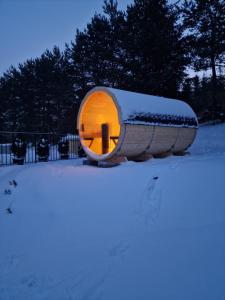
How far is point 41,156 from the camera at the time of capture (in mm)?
11625

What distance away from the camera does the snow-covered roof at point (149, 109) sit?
8.89 meters

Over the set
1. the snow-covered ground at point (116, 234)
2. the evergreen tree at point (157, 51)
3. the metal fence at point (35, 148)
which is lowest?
the snow-covered ground at point (116, 234)

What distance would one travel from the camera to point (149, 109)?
9.77 meters

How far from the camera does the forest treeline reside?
65.4 ft

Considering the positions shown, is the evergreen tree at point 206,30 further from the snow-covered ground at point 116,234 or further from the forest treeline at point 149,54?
the snow-covered ground at point 116,234

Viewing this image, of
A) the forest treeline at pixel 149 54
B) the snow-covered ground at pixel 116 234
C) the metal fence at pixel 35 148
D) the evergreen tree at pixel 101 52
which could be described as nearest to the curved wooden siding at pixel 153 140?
the snow-covered ground at pixel 116 234

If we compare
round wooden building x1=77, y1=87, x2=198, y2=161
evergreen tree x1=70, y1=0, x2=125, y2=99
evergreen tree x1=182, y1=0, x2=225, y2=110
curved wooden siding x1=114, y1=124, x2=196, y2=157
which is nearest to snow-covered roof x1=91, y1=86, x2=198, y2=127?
round wooden building x1=77, y1=87, x2=198, y2=161

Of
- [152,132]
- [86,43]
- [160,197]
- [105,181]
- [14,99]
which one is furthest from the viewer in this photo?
[14,99]

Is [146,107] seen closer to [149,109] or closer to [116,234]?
[149,109]

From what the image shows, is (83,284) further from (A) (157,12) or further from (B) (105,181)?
(A) (157,12)

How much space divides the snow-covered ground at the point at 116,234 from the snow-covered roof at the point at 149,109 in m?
1.98

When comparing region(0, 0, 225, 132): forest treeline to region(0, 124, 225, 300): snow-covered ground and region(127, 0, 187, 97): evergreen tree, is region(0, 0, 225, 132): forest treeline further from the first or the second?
region(0, 124, 225, 300): snow-covered ground

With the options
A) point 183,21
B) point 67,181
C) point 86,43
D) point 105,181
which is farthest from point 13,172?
point 86,43

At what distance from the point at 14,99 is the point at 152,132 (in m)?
31.3
